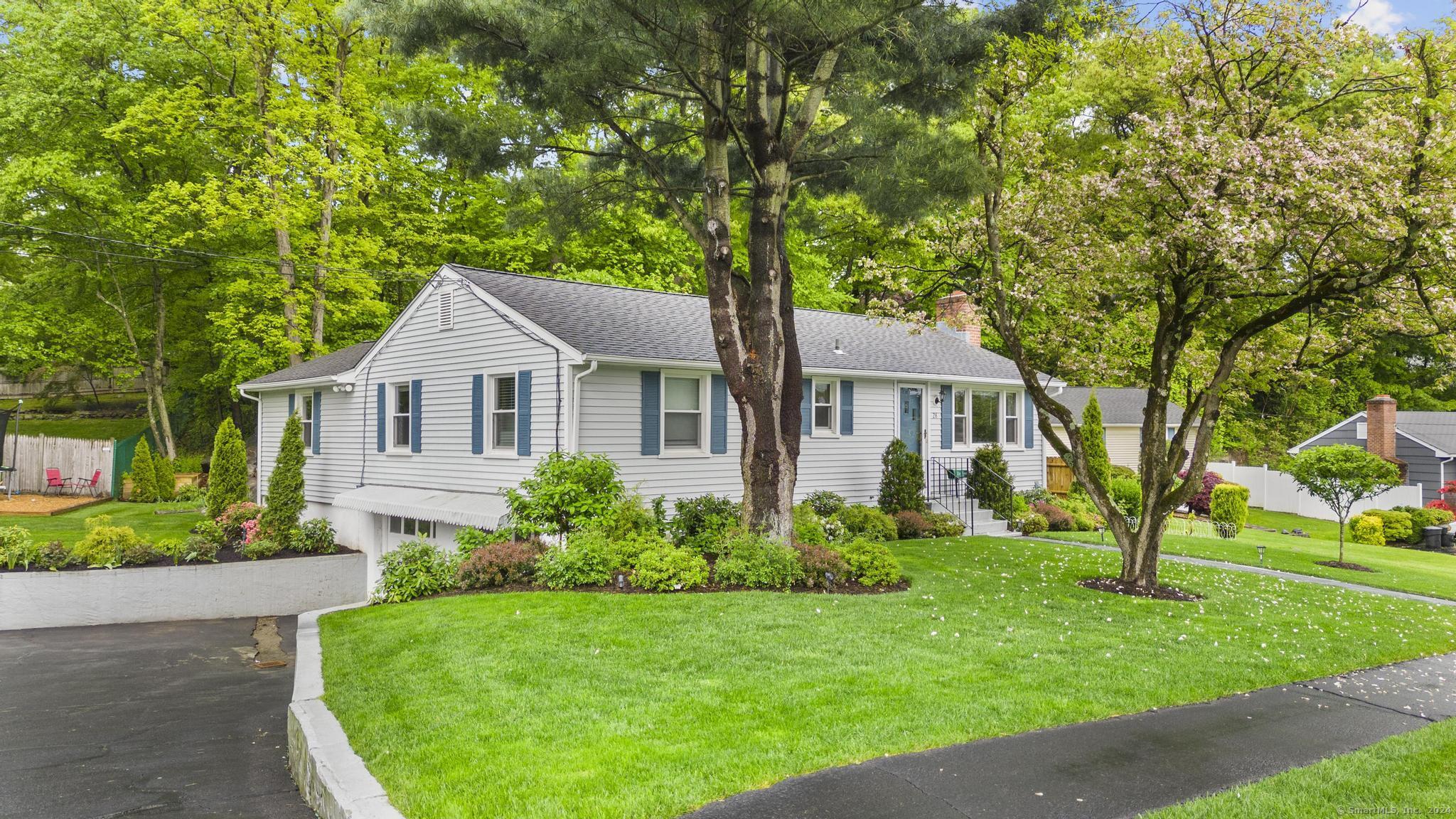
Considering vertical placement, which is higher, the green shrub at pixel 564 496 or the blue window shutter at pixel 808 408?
the blue window shutter at pixel 808 408

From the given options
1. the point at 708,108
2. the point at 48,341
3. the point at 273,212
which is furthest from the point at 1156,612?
the point at 48,341

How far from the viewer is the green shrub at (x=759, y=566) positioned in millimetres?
10188

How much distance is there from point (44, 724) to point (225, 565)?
6.32 metres

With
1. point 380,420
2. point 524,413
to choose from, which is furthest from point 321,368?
point 524,413

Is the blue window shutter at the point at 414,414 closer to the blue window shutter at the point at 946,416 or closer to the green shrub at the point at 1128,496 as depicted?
the blue window shutter at the point at 946,416

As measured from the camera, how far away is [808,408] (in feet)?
53.8

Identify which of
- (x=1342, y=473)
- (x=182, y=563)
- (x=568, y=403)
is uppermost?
(x=568, y=403)

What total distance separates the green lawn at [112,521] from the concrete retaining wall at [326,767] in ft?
42.1

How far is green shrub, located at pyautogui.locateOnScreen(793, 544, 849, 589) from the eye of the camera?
10328 millimetres

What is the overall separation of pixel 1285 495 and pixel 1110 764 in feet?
97.6

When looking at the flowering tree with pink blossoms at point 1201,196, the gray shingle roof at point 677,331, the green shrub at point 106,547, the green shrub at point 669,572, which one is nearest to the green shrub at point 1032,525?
the gray shingle roof at point 677,331

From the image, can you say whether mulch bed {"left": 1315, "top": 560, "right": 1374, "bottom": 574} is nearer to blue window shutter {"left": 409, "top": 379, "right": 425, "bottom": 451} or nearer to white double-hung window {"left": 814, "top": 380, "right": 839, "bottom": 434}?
white double-hung window {"left": 814, "top": 380, "right": 839, "bottom": 434}

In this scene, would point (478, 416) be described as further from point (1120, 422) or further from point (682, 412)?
point (1120, 422)

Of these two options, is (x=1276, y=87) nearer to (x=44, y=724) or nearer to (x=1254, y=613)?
(x=1254, y=613)
